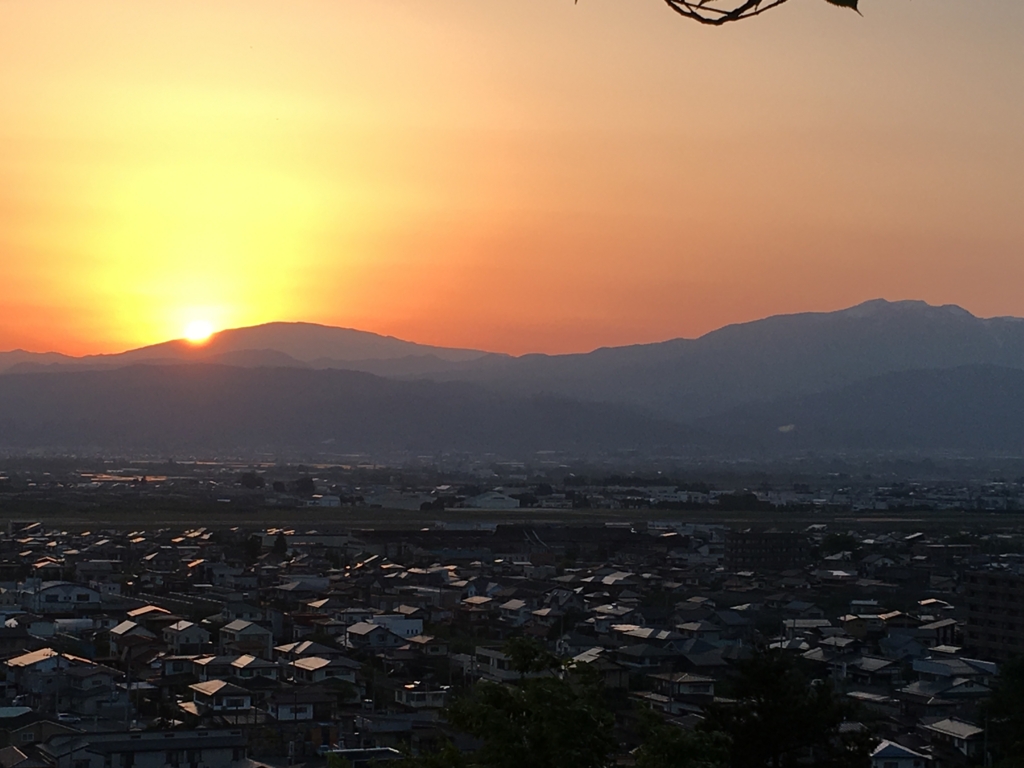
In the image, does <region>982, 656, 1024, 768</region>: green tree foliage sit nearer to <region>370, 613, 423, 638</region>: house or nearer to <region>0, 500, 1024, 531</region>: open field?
<region>370, 613, 423, 638</region>: house

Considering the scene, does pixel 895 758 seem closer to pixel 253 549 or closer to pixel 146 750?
pixel 146 750

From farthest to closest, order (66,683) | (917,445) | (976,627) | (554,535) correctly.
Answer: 1. (917,445)
2. (554,535)
3. (976,627)
4. (66,683)

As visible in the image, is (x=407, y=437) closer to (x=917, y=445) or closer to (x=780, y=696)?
(x=917, y=445)

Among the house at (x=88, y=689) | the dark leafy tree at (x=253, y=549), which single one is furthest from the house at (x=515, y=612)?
the dark leafy tree at (x=253, y=549)

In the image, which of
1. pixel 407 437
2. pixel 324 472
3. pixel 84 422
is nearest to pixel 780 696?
pixel 324 472

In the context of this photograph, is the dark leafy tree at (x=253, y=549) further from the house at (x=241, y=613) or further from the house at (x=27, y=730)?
the house at (x=27, y=730)

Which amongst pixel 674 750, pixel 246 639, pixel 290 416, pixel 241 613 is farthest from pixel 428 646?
pixel 290 416

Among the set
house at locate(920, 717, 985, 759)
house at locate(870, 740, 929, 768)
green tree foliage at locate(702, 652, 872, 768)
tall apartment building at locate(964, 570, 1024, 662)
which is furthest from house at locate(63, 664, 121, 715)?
tall apartment building at locate(964, 570, 1024, 662)
